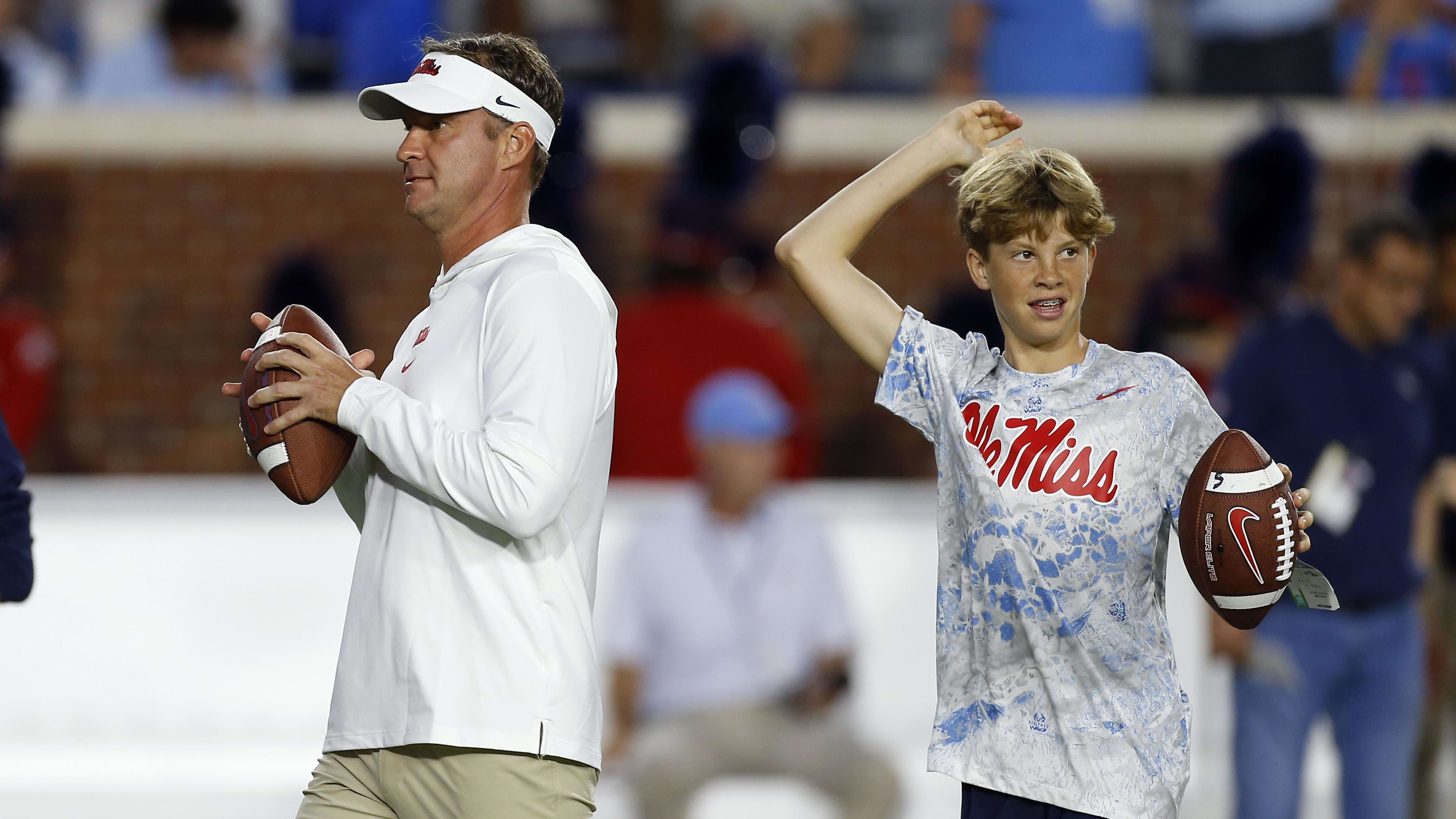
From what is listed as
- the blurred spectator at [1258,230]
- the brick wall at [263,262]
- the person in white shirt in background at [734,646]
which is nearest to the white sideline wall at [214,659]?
the person in white shirt in background at [734,646]

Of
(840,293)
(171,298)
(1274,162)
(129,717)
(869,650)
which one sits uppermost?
(1274,162)

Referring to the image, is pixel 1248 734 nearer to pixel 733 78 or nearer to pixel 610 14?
pixel 733 78

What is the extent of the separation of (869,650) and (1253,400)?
1.83m

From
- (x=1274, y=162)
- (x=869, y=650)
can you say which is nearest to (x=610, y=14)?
(x=1274, y=162)

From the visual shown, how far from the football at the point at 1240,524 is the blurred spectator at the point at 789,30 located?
659 centimetres

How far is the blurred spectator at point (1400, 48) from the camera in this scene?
8734 millimetres

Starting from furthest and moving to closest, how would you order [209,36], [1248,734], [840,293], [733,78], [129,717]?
[209,36] < [733,78] < [129,717] < [1248,734] < [840,293]

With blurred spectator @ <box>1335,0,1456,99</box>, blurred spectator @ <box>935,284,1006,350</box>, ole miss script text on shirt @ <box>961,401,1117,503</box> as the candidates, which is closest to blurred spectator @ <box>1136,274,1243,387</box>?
blurred spectator @ <box>935,284,1006,350</box>

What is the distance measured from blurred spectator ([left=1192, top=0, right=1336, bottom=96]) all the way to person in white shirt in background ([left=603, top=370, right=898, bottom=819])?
4145 mm

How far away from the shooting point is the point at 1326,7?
8773 millimetres

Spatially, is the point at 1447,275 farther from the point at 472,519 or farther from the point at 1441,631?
the point at 472,519

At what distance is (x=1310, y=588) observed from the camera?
2658mm

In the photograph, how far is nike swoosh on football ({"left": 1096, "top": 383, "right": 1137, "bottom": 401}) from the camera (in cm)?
258

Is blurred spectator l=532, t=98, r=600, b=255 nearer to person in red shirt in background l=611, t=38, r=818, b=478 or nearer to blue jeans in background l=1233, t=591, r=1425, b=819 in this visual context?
person in red shirt in background l=611, t=38, r=818, b=478
